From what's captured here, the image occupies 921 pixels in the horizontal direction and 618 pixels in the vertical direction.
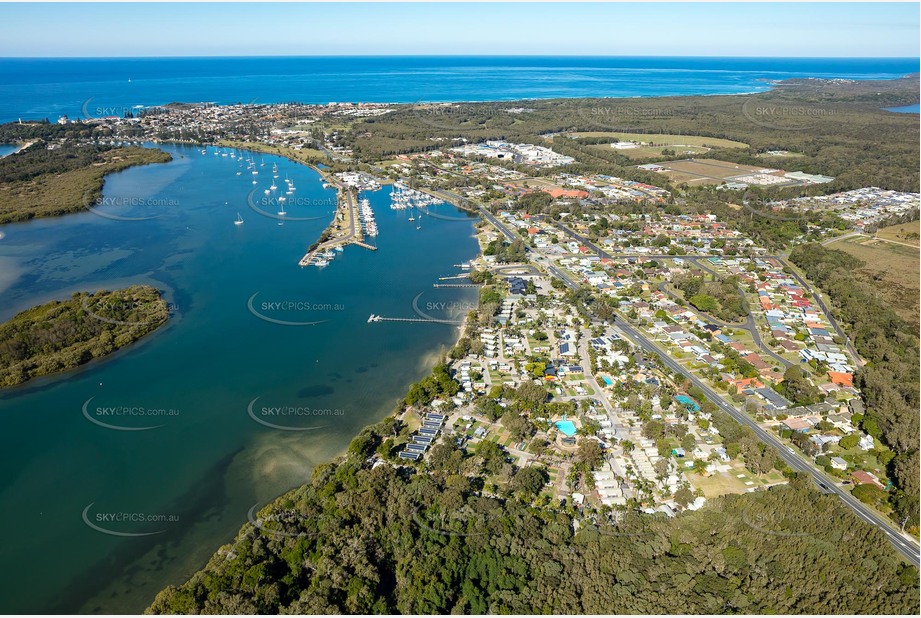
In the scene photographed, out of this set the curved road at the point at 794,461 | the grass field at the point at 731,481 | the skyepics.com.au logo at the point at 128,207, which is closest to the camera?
the curved road at the point at 794,461


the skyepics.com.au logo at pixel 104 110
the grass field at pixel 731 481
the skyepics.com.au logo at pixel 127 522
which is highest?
the skyepics.com.au logo at pixel 104 110

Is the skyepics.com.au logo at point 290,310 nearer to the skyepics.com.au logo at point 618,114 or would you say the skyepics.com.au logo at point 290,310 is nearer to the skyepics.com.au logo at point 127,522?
the skyepics.com.au logo at point 127,522

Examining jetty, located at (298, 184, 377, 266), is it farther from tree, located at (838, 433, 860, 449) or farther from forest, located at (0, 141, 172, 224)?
tree, located at (838, 433, 860, 449)

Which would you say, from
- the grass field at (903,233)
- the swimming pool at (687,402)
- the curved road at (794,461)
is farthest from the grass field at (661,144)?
the swimming pool at (687,402)

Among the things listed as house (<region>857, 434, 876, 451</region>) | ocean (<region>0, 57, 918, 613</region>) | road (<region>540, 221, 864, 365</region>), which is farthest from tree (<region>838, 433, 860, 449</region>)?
ocean (<region>0, 57, 918, 613</region>)

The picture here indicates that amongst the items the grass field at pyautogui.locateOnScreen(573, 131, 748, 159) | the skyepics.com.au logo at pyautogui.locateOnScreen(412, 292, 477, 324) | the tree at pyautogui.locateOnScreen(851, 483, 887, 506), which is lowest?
the tree at pyautogui.locateOnScreen(851, 483, 887, 506)

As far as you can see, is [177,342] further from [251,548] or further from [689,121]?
[689,121]

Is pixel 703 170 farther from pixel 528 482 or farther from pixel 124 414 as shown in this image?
pixel 124 414
